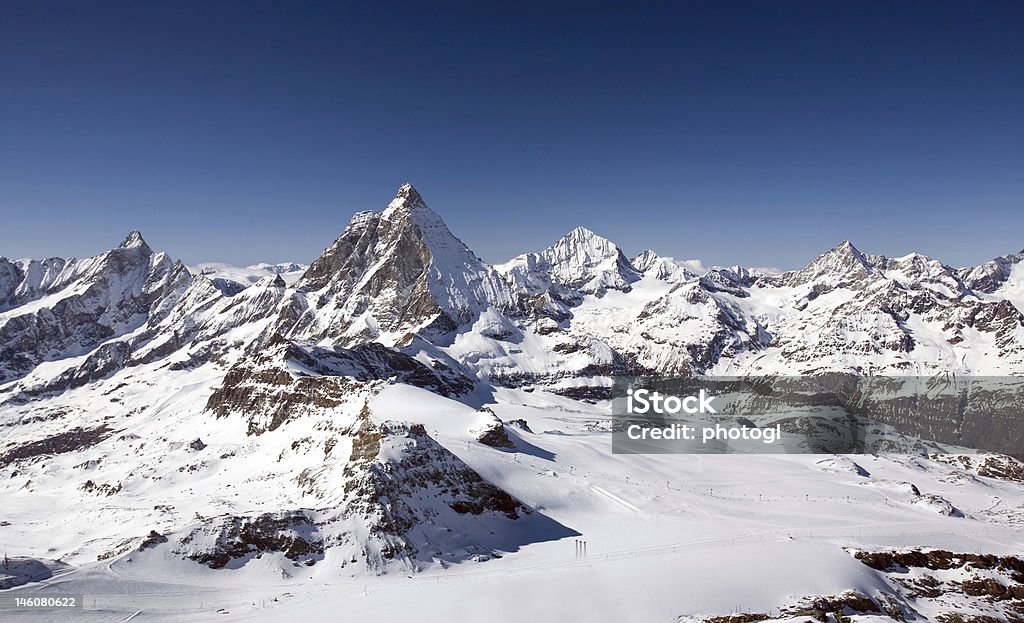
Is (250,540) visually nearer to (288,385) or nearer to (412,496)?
(412,496)

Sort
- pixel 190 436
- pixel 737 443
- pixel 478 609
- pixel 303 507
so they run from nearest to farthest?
pixel 478 609
pixel 303 507
pixel 190 436
pixel 737 443

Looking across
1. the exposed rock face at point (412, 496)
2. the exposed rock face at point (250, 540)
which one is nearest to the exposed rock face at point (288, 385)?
the exposed rock face at point (412, 496)

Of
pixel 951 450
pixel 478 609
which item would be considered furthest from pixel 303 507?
pixel 951 450

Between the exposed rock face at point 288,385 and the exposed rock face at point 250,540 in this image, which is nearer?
the exposed rock face at point 250,540

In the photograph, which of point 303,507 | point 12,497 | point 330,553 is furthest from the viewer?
point 12,497

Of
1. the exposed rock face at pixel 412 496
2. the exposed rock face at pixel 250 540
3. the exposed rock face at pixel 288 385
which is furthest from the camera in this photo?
the exposed rock face at pixel 288 385

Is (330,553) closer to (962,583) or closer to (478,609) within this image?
(478,609)

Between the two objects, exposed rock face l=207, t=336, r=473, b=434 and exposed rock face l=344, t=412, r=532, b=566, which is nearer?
exposed rock face l=344, t=412, r=532, b=566

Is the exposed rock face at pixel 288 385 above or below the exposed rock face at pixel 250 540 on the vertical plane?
above

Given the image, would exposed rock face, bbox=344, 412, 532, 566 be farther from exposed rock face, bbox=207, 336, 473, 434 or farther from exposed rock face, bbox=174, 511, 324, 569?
exposed rock face, bbox=207, 336, 473, 434

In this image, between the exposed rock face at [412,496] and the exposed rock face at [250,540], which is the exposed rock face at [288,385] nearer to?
the exposed rock face at [412,496]

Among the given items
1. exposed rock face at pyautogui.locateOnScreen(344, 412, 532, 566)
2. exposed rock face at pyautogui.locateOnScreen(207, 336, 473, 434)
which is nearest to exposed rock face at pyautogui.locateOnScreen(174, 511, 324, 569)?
exposed rock face at pyautogui.locateOnScreen(344, 412, 532, 566)
